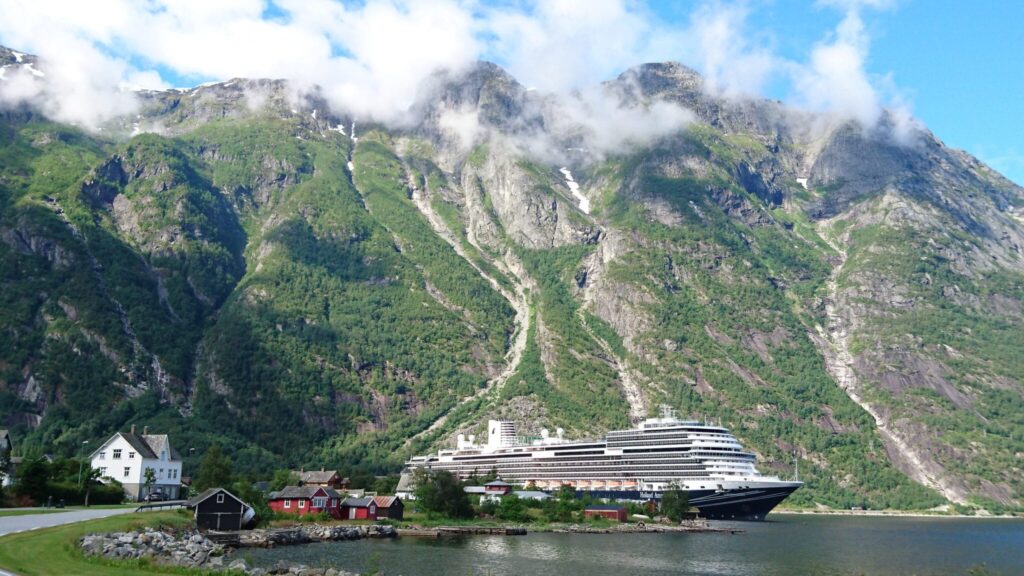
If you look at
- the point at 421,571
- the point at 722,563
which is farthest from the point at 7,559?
the point at 722,563

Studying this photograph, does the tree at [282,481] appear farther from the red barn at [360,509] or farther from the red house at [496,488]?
the red house at [496,488]

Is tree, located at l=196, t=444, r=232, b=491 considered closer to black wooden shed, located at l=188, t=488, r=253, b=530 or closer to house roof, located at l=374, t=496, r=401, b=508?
black wooden shed, located at l=188, t=488, r=253, b=530

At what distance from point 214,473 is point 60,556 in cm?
5447

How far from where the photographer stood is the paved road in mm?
51428

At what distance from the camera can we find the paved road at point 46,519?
51.4 m

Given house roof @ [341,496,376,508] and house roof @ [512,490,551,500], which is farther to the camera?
house roof @ [512,490,551,500]

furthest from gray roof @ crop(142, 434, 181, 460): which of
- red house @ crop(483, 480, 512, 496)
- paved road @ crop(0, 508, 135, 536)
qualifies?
red house @ crop(483, 480, 512, 496)

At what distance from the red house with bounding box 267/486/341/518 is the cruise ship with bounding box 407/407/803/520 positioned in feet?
211

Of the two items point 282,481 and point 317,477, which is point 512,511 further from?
point 317,477

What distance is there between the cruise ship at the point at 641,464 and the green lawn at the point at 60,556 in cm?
10727

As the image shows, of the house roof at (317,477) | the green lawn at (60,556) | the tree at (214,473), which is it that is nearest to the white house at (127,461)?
the tree at (214,473)

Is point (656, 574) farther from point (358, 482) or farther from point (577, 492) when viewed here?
point (577, 492)

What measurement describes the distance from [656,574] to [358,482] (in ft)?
305

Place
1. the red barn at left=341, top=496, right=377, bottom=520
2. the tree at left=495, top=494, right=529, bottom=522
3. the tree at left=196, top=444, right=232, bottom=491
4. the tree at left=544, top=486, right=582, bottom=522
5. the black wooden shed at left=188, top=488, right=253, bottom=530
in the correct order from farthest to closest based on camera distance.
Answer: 1. the tree at left=544, top=486, right=582, bottom=522
2. the tree at left=495, top=494, right=529, bottom=522
3. the red barn at left=341, top=496, right=377, bottom=520
4. the tree at left=196, top=444, right=232, bottom=491
5. the black wooden shed at left=188, top=488, right=253, bottom=530
